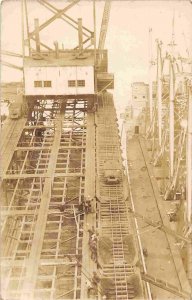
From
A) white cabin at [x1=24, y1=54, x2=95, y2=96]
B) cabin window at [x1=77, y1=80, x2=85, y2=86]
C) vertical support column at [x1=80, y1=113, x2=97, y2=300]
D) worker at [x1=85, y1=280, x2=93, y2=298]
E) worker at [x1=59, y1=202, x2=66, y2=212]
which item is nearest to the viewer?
worker at [x1=85, y1=280, x2=93, y2=298]

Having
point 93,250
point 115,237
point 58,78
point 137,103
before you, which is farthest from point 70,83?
point 137,103

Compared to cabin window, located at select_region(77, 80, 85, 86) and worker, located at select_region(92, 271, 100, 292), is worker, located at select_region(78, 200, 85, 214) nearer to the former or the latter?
worker, located at select_region(92, 271, 100, 292)

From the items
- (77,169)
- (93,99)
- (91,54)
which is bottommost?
(77,169)

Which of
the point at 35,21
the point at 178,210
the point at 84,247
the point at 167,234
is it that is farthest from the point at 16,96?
the point at 84,247

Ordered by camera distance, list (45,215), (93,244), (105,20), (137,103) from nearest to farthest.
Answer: (93,244)
(45,215)
(105,20)
(137,103)

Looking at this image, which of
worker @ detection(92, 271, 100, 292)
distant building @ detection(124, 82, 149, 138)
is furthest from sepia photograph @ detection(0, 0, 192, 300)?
distant building @ detection(124, 82, 149, 138)


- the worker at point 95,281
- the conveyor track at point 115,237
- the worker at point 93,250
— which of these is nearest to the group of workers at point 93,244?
the worker at point 93,250

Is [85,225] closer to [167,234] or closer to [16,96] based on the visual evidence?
[167,234]

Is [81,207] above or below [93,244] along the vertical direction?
above

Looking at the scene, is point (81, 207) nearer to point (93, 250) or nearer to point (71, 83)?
point (93, 250)
